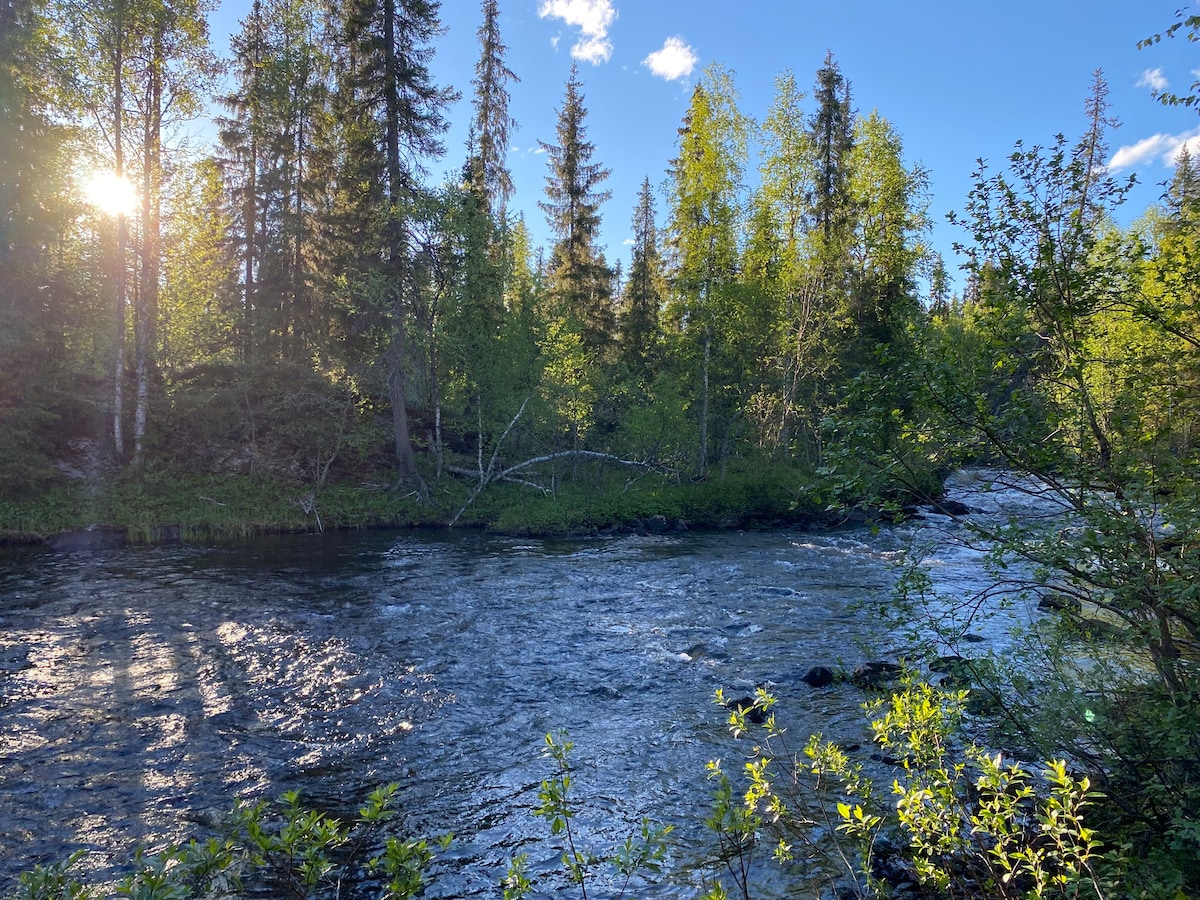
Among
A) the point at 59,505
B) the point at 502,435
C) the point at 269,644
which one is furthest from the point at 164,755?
the point at 502,435

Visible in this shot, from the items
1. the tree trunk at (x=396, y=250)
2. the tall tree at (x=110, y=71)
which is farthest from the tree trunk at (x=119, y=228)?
the tree trunk at (x=396, y=250)

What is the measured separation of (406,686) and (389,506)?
53.1 feet

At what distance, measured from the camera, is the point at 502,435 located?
27.0 metres

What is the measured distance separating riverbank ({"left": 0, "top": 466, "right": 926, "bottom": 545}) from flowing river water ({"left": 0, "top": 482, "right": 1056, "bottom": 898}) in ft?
9.09

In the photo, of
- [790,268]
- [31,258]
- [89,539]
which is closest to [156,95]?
[31,258]

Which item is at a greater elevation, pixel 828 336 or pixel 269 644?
pixel 828 336

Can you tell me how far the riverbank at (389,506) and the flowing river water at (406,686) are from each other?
277 cm

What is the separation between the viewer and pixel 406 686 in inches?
387

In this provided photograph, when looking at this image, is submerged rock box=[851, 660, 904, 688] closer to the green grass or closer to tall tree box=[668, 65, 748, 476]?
the green grass

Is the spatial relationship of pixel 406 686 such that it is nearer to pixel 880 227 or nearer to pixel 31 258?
pixel 31 258

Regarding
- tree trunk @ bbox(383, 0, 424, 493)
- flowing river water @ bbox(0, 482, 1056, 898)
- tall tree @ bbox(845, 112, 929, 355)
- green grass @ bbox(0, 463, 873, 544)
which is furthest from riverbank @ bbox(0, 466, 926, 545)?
tall tree @ bbox(845, 112, 929, 355)

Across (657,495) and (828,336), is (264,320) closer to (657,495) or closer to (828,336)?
(657,495)

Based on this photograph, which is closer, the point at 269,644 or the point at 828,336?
the point at 269,644

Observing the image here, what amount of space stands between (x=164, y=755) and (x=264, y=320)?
80.2ft
